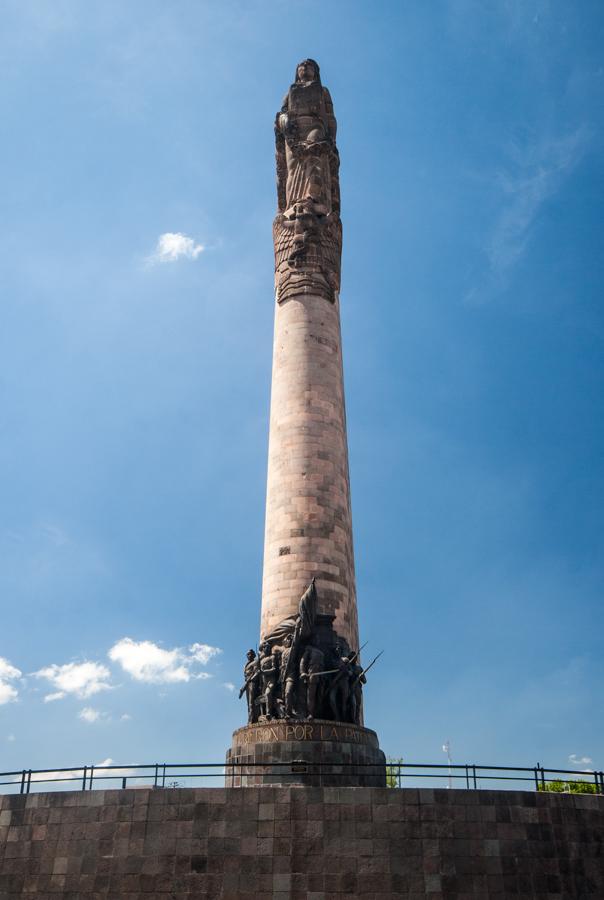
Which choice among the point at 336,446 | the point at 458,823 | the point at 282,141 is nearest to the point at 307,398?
the point at 336,446

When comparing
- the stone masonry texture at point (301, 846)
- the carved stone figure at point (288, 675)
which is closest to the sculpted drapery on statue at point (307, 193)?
the carved stone figure at point (288, 675)

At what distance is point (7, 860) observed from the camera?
1970 cm

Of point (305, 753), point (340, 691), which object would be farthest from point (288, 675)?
point (305, 753)

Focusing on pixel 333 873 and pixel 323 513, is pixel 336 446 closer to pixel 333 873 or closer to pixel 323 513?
pixel 323 513

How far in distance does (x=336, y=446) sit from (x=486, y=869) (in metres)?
14.5

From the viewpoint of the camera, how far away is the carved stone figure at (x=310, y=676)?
2397cm

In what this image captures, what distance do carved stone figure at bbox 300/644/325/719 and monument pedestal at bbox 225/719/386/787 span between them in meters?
0.49

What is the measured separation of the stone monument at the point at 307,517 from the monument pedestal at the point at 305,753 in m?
0.04

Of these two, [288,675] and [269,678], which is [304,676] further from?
[269,678]

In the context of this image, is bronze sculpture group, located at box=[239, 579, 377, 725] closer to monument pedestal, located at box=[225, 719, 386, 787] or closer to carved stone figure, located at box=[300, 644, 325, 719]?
carved stone figure, located at box=[300, 644, 325, 719]

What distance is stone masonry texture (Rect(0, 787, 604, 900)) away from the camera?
18.6 meters

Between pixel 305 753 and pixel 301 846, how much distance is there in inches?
167

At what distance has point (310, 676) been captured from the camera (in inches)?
956

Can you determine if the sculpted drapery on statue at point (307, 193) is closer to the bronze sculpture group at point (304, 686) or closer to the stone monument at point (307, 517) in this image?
the stone monument at point (307, 517)
